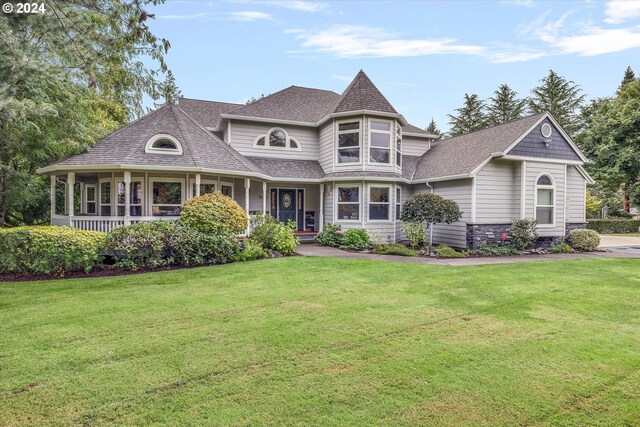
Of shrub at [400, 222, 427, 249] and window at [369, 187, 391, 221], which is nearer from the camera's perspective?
shrub at [400, 222, 427, 249]

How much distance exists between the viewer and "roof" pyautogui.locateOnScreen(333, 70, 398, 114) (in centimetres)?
1516

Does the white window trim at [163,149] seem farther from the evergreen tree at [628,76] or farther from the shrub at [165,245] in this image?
the evergreen tree at [628,76]

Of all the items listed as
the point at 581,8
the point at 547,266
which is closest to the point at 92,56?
the point at 547,266

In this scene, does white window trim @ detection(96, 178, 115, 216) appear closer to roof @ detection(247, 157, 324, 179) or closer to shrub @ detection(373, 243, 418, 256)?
roof @ detection(247, 157, 324, 179)

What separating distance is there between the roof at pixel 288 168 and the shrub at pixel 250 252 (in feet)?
15.8

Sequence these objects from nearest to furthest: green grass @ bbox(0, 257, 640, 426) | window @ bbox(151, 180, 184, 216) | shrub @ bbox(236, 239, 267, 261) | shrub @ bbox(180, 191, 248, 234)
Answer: green grass @ bbox(0, 257, 640, 426), shrub @ bbox(180, 191, 248, 234), shrub @ bbox(236, 239, 267, 261), window @ bbox(151, 180, 184, 216)

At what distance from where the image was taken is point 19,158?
576 inches

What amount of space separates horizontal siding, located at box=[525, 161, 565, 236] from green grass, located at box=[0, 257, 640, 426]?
282 inches

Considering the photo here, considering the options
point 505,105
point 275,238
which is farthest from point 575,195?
point 505,105

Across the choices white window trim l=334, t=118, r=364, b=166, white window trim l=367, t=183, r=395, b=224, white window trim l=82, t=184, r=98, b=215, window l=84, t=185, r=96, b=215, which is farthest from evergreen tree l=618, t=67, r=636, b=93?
window l=84, t=185, r=96, b=215

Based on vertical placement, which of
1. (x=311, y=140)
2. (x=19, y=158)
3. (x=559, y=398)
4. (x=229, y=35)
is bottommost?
(x=559, y=398)

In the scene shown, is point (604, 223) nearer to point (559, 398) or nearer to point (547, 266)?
point (547, 266)

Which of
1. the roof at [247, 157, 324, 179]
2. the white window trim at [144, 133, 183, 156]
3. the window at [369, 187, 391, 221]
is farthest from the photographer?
the roof at [247, 157, 324, 179]

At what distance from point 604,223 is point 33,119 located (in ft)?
120
